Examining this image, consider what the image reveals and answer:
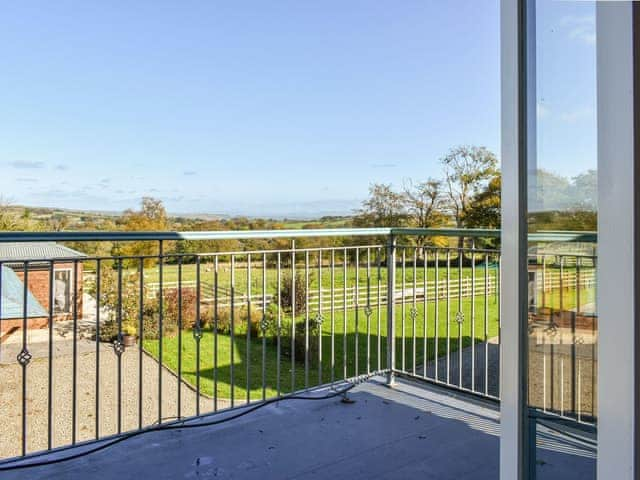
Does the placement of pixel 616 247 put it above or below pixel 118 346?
above

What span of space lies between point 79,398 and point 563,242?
34.2ft

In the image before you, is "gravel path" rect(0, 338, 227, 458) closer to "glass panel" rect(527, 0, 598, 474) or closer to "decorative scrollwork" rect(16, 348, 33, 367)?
"decorative scrollwork" rect(16, 348, 33, 367)

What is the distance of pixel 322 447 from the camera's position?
2270 millimetres

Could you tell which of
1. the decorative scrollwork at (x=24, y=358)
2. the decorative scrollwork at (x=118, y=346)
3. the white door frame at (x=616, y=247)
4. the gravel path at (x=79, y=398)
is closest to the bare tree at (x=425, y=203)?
the gravel path at (x=79, y=398)

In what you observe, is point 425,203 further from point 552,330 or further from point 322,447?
point 552,330

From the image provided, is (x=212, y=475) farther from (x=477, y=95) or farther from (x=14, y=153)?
(x=14, y=153)

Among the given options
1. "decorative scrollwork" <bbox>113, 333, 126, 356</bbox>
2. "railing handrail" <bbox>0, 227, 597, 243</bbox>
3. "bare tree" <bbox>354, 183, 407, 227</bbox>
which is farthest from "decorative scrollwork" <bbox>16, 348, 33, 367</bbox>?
"bare tree" <bbox>354, 183, 407, 227</bbox>

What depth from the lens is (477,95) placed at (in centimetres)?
944

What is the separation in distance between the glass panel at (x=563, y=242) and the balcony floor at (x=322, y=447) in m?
1.38

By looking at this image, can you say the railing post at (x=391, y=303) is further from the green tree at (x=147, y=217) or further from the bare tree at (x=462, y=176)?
the green tree at (x=147, y=217)

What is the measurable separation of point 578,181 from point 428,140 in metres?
10.9

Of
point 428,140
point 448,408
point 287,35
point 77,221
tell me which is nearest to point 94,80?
point 77,221

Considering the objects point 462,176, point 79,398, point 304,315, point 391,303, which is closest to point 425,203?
point 462,176

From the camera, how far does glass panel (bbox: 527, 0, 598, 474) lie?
71cm
